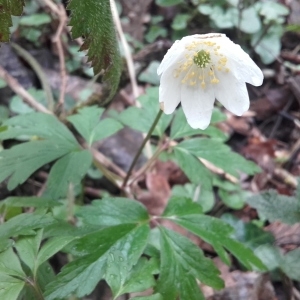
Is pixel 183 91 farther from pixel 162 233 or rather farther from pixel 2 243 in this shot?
pixel 2 243

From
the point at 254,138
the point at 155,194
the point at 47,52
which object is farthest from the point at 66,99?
the point at 254,138

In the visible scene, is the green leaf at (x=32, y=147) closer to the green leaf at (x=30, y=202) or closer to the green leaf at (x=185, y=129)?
the green leaf at (x=30, y=202)

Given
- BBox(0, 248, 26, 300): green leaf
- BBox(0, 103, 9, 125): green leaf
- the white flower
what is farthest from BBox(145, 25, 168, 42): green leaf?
BBox(0, 248, 26, 300): green leaf

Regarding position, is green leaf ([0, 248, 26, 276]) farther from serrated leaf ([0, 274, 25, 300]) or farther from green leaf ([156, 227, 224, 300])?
green leaf ([156, 227, 224, 300])

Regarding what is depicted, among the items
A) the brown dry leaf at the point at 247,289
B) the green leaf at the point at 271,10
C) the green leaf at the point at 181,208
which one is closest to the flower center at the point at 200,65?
the green leaf at the point at 181,208

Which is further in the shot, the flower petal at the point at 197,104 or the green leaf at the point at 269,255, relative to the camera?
the green leaf at the point at 269,255
